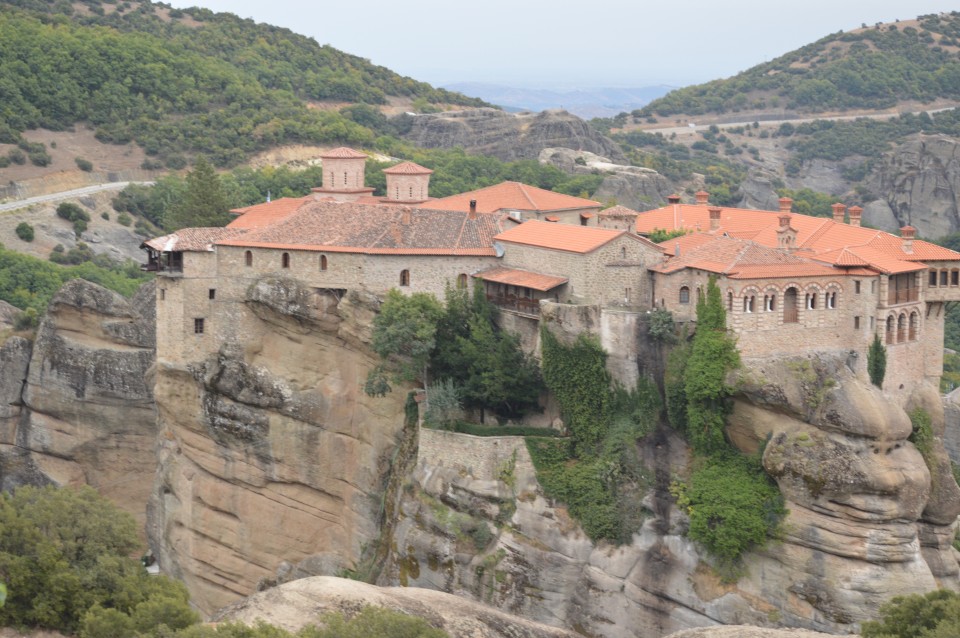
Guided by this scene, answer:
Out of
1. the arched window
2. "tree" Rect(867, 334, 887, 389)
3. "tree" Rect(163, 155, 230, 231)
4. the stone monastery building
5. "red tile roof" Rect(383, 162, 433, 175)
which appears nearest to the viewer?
the arched window

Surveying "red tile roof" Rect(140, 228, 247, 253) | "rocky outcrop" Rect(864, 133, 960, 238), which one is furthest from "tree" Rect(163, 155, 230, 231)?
"rocky outcrop" Rect(864, 133, 960, 238)

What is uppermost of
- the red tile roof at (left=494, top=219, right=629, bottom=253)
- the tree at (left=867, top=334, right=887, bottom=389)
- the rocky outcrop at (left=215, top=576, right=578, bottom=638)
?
Answer: the red tile roof at (left=494, top=219, right=629, bottom=253)

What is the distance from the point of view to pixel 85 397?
194ft

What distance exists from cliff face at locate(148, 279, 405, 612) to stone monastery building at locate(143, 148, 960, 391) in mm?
966

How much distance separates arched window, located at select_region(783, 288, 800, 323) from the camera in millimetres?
42250

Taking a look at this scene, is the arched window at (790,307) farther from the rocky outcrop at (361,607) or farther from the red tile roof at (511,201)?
the red tile roof at (511,201)

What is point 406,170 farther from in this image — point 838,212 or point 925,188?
point 925,188

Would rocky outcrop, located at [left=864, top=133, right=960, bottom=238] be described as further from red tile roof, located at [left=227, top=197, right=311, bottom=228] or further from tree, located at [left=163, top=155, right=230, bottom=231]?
red tile roof, located at [left=227, top=197, right=311, bottom=228]

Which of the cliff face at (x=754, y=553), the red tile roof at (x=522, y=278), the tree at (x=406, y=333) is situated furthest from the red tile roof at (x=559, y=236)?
the cliff face at (x=754, y=553)

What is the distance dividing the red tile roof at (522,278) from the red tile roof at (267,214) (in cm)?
891

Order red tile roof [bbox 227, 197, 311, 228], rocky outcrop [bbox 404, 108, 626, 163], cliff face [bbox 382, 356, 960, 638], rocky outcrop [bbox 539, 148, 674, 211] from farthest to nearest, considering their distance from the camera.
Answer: rocky outcrop [bbox 404, 108, 626, 163], rocky outcrop [bbox 539, 148, 674, 211], red tile roof [bbox 227, 197, 311, 228], cliff face [bbox 382, 356, 960, 638]

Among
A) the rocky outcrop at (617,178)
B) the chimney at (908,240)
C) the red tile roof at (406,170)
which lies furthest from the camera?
the rocky outcrop at (617,178)

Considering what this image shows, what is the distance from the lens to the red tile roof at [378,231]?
160 feet

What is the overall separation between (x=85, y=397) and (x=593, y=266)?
980 inches
